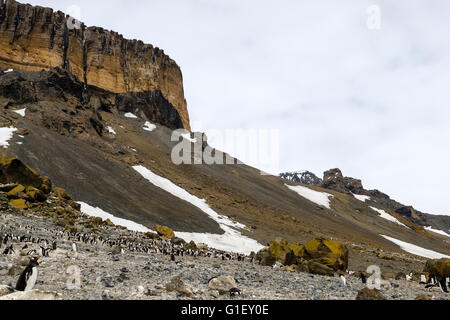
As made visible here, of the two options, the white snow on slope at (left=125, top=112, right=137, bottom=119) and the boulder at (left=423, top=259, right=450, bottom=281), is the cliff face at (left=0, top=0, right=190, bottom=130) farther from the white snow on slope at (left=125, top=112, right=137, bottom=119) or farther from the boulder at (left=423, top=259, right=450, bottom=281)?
the boulder at (left=423, top=259, right=450, bottom=281)

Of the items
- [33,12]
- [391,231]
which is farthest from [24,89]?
[391,231]

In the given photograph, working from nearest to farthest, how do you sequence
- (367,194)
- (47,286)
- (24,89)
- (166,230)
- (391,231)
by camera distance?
(47,286) < (166,230) < (24,89) < (391,231) < (367,194)

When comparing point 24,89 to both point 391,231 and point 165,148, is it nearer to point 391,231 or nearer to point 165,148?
point 165,148

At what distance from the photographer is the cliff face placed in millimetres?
92562

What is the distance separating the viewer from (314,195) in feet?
317

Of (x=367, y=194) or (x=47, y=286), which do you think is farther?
(x=367, y=194)

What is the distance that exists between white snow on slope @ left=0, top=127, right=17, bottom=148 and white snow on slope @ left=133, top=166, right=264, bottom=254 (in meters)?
18.3

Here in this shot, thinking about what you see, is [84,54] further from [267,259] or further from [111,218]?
[267,259]

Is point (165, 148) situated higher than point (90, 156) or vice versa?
point (165, 148)

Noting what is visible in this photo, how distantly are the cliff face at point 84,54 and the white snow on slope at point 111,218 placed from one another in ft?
239

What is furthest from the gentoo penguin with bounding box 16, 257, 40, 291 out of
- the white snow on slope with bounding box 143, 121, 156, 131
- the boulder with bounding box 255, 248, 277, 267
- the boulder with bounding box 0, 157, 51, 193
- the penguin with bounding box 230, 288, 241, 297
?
the white snow on slope with bounding box 143, 121, 156, 131

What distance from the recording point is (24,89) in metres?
60.4

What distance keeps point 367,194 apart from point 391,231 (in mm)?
91815
